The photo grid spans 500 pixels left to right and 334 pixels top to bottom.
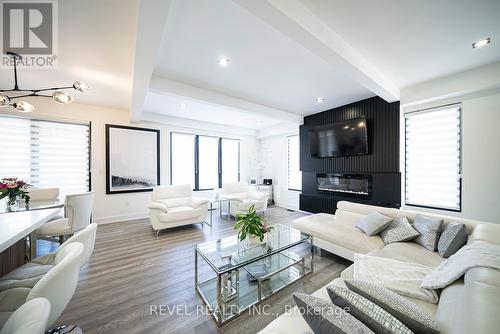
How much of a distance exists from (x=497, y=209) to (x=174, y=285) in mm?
4507

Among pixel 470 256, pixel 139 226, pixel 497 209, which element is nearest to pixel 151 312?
pixel 470 256

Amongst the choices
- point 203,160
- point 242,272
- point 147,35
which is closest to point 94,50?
point 147,35

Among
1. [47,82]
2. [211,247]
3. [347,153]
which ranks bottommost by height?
[211,247]

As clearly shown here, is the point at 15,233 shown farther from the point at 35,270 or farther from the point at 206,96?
the point at 206,96

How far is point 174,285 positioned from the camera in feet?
6.48

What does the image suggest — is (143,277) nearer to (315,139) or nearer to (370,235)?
(370,235)

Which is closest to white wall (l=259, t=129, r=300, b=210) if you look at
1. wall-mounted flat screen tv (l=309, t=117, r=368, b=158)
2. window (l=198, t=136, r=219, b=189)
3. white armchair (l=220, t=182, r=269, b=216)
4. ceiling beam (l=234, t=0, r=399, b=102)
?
white armchair (l=220, t=182, r=269, b=216)

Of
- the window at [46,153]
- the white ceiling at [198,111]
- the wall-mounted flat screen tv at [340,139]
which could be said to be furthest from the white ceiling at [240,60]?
the window at [46,153]

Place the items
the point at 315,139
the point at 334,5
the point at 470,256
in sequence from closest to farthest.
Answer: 1. the point at 470,256
2. the point at 334,5
3. the point at 315,139

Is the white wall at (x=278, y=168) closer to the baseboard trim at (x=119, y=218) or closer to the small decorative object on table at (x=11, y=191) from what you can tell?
the baseboard trim at (x=119, y=218)

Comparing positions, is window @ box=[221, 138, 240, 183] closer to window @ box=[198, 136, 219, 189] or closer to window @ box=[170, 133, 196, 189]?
window @ box=[198, 136, 219, 189]

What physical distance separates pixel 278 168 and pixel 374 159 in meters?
3.06

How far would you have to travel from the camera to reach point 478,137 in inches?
105

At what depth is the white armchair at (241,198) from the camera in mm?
4504
